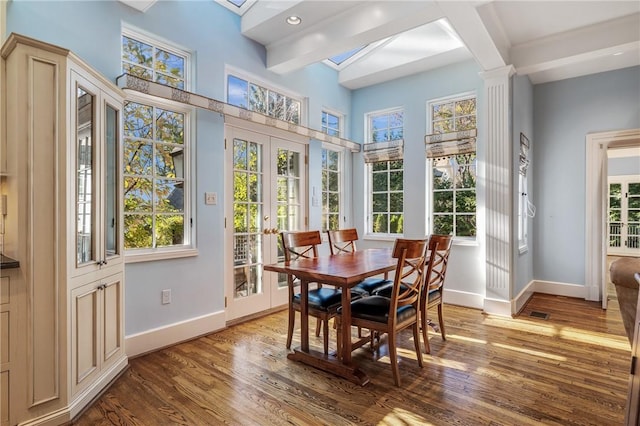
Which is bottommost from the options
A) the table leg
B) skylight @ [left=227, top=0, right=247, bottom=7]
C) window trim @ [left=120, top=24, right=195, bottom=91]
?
the table leg

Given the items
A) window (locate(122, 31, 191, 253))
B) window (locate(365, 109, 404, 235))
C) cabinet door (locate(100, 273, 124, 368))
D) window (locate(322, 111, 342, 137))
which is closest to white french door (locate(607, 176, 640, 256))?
window (locate(365, 109, 404, 235))

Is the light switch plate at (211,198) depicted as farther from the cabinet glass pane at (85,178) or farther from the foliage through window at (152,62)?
the cabinet glass pane at (85,178)

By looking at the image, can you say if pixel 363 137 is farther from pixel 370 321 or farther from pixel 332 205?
pixel 370 321

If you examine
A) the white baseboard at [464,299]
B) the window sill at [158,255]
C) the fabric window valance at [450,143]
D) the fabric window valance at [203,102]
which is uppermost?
the fabric window valance at [203,102]

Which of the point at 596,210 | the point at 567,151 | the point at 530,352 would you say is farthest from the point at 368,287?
the point at 567,151

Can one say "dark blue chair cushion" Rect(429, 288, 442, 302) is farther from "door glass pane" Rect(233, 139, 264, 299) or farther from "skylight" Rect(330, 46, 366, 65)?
"skylight" Rect(330, 46, 366, 65)

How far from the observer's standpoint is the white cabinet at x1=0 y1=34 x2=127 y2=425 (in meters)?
1.77

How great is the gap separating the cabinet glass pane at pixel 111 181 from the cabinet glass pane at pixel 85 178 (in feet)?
0.51

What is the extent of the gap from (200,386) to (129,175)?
172 centimetres

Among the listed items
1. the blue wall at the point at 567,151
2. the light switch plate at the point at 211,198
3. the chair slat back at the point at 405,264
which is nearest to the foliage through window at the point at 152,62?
the light switch plate at the point at 211,198

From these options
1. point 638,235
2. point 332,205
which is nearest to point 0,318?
point 332,205

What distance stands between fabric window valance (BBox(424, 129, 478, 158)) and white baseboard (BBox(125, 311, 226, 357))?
3193 mm

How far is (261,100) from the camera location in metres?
→ 3.94

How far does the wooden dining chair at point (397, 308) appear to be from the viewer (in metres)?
2.26
